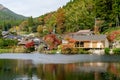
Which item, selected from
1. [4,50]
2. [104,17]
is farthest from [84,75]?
[4,50]

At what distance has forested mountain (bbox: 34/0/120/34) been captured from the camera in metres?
61.6

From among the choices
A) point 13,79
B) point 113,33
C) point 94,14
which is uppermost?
point 94,14

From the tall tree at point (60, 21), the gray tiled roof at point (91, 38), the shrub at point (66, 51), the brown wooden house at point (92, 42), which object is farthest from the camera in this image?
the tall tree at point (60, 21)

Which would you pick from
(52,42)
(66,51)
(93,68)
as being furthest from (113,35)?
(93,68)

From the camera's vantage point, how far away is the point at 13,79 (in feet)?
72.4

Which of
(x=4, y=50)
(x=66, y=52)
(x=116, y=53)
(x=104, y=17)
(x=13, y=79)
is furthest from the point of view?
(x=4, y=50)

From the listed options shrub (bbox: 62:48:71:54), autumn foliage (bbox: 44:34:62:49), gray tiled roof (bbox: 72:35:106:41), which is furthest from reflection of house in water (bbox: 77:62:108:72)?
autumn foliage (bbox: 44:34:62:49)

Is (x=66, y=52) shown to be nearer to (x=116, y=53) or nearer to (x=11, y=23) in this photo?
(x=116, y=53)

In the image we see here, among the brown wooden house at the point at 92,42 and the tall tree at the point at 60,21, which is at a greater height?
the tall tree at the point at 60,21

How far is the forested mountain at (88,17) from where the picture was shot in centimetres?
6162

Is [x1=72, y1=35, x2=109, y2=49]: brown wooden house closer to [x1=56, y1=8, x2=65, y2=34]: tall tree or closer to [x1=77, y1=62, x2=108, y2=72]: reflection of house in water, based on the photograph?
[x1=56, y1=8, x2=65, y2=34]: tall tree

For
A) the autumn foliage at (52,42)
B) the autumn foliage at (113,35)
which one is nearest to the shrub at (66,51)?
the autumn foliage at (52,42)

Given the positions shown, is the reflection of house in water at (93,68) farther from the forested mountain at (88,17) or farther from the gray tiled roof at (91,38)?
the forested mountain at (88,17)

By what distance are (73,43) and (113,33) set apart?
725 centimetres
